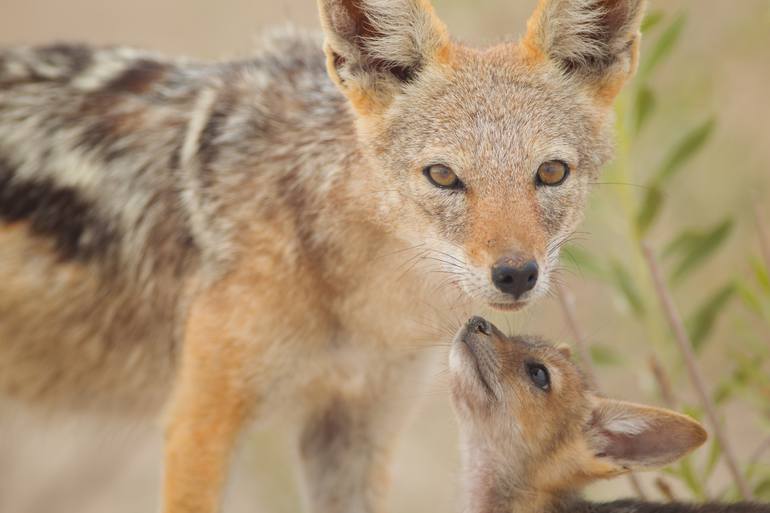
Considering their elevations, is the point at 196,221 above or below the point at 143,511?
above

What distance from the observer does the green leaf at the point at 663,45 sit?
531 centimetres

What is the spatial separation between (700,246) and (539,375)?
1297mm

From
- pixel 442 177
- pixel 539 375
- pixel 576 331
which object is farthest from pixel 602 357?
pixel 442 177

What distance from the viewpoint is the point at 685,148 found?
5.50m

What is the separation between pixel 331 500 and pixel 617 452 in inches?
74.5

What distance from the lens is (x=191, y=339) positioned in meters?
5.25

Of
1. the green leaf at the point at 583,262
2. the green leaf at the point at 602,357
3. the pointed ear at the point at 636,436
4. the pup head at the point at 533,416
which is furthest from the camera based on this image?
the green leaf at the point at 602,357

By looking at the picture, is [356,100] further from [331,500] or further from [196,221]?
[331,500]

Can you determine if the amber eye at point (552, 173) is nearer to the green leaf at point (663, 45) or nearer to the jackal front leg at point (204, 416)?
the green leaf at point (663, 45)

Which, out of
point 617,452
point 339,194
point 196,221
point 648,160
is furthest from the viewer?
point 648,160

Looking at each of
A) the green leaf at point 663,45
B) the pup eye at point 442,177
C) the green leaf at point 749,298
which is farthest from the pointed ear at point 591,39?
the green leaf at point 749,298

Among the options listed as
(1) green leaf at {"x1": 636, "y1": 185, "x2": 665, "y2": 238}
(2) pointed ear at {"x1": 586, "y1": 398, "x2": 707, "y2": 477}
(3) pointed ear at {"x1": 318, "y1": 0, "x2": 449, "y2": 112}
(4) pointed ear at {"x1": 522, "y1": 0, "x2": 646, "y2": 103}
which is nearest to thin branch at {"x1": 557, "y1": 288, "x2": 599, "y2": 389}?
(2) pointed ear at {"x1": 586, "y1": 398, "x2": 707, "y2": 477}

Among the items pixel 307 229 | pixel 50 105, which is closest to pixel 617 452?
pixel 307 229

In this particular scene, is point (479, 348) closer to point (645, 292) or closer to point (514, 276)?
point (514, 276)
